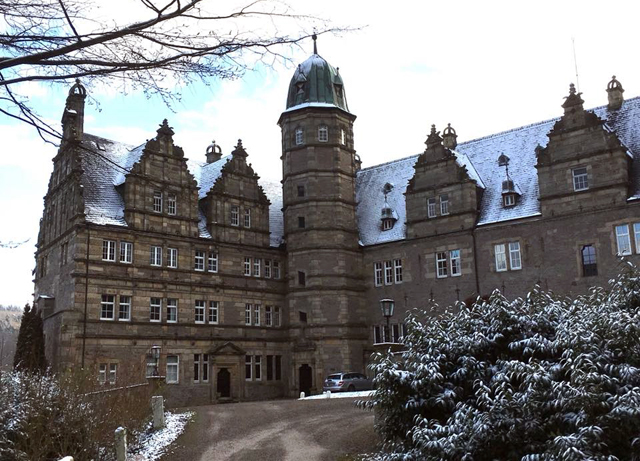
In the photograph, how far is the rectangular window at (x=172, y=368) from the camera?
36062mm

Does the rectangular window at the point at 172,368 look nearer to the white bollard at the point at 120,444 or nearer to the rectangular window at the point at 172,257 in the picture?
the rectangular window at the point at 172,257

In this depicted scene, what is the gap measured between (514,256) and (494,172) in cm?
617

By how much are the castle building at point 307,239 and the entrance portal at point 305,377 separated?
0.28ft

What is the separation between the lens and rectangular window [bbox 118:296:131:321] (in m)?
34.7

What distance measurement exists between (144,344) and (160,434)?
1560 centimetres

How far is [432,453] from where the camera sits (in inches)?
467

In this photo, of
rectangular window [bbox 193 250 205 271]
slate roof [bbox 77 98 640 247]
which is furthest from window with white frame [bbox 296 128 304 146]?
rectangular window [bbox 193 250 205 271]

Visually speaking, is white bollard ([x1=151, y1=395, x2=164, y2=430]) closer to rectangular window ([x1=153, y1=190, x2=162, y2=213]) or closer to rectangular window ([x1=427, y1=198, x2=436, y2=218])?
rectangular window ([x1=153, y1=190, x2=162, y2=213])

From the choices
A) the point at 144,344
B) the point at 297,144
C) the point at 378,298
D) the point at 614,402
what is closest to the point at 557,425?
the point at 614,402

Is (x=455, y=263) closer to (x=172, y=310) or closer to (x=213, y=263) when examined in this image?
(x=213, y=263)

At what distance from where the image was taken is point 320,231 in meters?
40.9

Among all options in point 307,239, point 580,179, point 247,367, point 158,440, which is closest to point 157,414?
point 158,440

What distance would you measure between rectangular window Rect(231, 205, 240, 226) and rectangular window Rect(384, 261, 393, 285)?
9.16 metres

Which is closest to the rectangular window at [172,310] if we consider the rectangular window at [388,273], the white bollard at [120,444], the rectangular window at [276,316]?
the rectangular window at [276,316]
